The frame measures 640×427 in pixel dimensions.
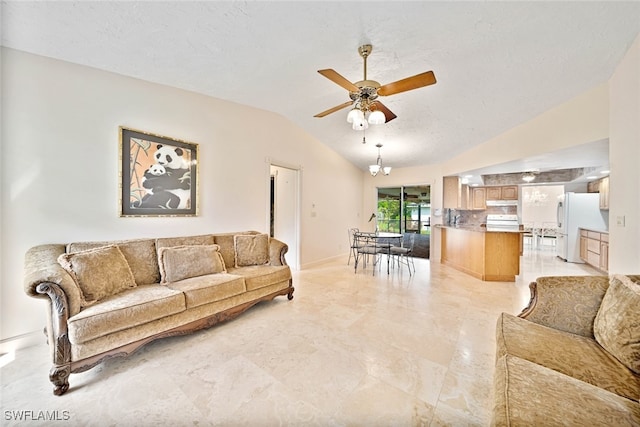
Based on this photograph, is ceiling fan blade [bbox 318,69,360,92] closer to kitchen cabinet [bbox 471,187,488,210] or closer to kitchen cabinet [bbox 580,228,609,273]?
kitchen cabinet [bbox 580,228,609,273]

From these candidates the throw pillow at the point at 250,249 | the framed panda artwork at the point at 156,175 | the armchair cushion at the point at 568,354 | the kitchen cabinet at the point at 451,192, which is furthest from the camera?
the kitchen cabinet at the point at 451,192

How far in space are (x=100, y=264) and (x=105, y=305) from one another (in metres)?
0.45

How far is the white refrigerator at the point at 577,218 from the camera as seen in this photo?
538 centimetres

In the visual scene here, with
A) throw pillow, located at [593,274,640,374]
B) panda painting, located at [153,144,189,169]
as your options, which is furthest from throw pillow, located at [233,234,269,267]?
throw pillow, located at [593,274,640,374]

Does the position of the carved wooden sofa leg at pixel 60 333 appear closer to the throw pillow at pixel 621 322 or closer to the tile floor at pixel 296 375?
the tile floor at pixel 296 375

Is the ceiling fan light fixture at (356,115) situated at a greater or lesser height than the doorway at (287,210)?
greater

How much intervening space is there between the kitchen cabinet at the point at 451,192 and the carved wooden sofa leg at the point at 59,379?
652 centimetres

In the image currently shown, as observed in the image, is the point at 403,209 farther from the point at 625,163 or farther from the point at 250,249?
the point at 250,249

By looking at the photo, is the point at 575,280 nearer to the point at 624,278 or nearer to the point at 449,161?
the point at 624,278

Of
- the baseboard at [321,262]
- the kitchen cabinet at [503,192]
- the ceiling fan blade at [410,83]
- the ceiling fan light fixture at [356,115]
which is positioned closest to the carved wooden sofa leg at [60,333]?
the ceiling fan light fixture at [356,115]

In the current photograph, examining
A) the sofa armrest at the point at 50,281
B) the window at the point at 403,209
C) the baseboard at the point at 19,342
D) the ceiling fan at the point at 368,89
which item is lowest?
the baseboard at the point at 19,342

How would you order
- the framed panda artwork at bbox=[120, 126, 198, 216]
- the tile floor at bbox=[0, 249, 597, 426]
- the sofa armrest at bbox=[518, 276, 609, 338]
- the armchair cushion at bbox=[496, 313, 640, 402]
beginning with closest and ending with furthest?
the armchair cushion at bbox=[496, 313, 640, 402] < the tile floor at bbox=[0, 249, 597, 426] < the sofa armrest at bbox=[518, 276, 609, 338] < the framed panda artwork at bbox=[120, 126, 198, 216]

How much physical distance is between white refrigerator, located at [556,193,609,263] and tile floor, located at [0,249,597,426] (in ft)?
14.8

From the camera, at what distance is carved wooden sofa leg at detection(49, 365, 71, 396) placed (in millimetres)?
1640
